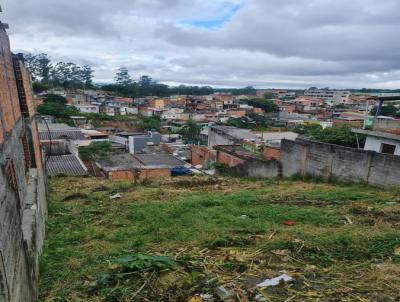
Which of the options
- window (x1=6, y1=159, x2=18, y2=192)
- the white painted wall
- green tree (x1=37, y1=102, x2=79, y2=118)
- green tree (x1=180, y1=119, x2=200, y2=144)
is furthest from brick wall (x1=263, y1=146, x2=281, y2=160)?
green tree (x1=37, y1=102, x2=79, y2=118)

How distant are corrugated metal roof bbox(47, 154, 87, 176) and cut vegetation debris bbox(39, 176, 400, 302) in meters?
4.99

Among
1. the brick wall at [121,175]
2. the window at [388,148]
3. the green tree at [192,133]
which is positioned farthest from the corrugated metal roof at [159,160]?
the green tree at [192,133]

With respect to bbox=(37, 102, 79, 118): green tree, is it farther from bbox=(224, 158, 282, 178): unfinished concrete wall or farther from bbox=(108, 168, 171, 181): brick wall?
bbox=(224, 158, 282, 178): unfinished concrete wall

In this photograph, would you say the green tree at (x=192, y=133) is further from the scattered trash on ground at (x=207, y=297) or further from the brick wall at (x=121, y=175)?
the scattered trash on ground at (x=207, y=297)

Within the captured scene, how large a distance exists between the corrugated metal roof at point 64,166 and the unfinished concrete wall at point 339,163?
7.88m

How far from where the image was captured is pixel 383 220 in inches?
208

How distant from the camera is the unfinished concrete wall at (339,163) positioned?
834 centimetres

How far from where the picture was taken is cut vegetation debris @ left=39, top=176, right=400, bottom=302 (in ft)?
10.2

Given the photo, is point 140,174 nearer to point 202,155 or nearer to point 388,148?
point 202,155

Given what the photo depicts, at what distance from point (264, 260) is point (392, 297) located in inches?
51.8

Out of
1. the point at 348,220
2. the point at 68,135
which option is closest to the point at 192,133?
the point at 68,135

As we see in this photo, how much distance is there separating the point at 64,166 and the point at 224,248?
1091 centimetres

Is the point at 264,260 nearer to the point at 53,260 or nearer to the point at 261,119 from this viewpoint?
the point at 53,260

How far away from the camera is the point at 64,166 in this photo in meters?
13.4
